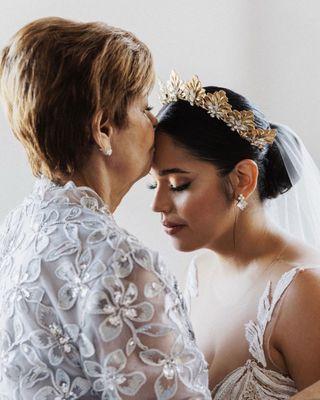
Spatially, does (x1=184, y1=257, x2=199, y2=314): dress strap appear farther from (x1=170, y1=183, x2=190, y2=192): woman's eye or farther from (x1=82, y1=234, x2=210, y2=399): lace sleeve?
(x1=82, y1=234, x2=210, y2=399): lace sleeve

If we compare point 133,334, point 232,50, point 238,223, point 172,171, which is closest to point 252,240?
point 238,223

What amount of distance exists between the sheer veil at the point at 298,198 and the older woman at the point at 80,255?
2.17 ft

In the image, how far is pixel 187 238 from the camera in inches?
78.3

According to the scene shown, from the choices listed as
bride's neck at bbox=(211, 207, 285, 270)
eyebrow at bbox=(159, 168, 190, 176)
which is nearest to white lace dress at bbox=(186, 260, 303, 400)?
bride's neck at bbox=(211, 207, 285, 270)

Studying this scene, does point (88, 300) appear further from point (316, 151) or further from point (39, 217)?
point (316, 151)

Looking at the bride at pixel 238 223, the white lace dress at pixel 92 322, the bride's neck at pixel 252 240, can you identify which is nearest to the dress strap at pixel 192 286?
the bride at pixel 238 223

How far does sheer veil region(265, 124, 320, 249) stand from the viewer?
6.73 feet

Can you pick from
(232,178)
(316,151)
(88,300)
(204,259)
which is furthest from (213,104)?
(316,151)

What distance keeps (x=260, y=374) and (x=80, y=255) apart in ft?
2.41

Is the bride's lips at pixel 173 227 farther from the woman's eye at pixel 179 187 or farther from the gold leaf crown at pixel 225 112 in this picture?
the gold leaf crown at pixel 225 112

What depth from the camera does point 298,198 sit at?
213 centimetres

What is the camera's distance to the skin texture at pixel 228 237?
6.23ft

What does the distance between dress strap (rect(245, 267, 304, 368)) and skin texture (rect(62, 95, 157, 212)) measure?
1.43 feet

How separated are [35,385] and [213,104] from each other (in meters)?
0.91
